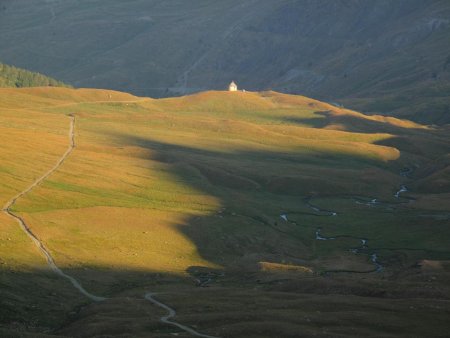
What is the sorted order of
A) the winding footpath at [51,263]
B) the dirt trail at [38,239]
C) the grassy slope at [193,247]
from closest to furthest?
the winding footpath at [51,263] → the grassy slope at [193,247] → the dirt trail at [38,239]

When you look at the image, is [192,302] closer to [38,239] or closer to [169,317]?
[169,317]

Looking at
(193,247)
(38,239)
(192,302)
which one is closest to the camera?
(192,302)

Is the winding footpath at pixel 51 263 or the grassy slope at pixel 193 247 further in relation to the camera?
the grassy slope at pixel 193 247

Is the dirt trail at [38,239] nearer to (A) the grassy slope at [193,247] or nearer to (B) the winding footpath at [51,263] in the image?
(B) the winding footpath at [51,263]

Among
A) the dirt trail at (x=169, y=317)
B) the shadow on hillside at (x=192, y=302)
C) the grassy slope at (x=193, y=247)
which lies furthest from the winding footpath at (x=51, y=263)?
the grassy slope at (x=193, y=247)

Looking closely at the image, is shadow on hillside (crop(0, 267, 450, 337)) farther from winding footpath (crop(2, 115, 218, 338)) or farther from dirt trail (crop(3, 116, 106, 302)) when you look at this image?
dirt trail (crop(3, 116, 106, 302))

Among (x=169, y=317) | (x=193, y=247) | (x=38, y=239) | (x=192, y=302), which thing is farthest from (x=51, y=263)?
(x=193, y=247)

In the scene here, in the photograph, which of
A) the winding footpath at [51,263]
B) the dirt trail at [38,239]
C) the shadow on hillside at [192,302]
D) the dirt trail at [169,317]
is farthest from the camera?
the dirt trail at [38,239]

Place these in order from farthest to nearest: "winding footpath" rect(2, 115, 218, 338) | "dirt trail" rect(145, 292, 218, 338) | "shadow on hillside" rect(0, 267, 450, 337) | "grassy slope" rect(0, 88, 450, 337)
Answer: "grassy slope" rect(0, 88, 450, 337), "winding footpath" rect(2, 115, 218, 338), "shadow on hillside" rect(0, 267, 450, 337), "dirt trail" rect(145, 292, 218, 338)

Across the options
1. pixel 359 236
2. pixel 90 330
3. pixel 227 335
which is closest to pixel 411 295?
pixel 227 335

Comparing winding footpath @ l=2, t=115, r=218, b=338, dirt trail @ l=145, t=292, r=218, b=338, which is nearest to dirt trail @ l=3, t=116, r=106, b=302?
winding footpath @ l=2, t=115, r=218, b=338

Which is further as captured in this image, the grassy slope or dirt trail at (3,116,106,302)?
dirt trail at (3,116,106,302)
